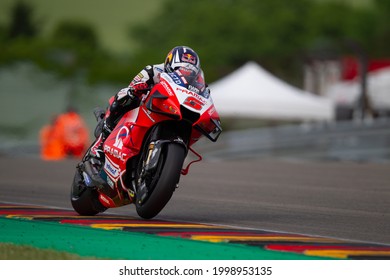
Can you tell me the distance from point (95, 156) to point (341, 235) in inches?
104

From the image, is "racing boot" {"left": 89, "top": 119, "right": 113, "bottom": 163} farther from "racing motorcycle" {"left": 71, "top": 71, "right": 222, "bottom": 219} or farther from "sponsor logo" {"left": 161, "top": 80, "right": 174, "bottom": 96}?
"sponsor logo" {"left": 161, "top": 80, "right": 174, "bottom": 96}

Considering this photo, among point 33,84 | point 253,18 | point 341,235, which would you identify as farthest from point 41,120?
point 253,18

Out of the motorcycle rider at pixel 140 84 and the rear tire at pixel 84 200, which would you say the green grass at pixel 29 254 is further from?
the motorcycle rider at pixel 140 84

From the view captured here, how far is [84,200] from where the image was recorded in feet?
36.4

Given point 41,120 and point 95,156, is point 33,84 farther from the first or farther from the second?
point 95,156

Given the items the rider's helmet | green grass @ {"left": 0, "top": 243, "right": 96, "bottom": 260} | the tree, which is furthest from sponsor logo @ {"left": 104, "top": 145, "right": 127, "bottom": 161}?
the tree

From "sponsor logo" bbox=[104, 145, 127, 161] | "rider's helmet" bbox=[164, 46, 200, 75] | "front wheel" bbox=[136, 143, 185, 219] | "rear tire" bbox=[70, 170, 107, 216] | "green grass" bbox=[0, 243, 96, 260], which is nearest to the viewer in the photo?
"green grass" bbox=[0, 243, 96, 260]

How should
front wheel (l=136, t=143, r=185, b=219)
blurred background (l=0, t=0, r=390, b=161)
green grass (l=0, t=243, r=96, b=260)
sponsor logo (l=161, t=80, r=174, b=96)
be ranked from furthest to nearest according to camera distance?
1. blurred background (l=0, t=0, r=390, b=161)
2. sponsor logo (l=161, t=80, r=174, b=96)
3. front wheel (l=136, t=143, r=185, b=219)
4. green grass (l=0, t=243, r=96, b=260)

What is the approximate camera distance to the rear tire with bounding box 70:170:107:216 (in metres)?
11.1

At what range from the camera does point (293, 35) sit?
104m

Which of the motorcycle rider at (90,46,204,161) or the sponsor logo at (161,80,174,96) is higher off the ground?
the motorcycle rider at (90,46,204,161)

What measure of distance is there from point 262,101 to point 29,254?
26.6 m

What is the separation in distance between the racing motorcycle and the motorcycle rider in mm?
77
